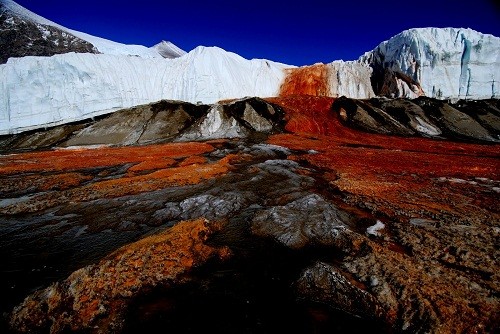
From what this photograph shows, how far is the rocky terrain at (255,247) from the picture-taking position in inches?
179

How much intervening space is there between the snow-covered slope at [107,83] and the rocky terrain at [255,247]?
2211 cm

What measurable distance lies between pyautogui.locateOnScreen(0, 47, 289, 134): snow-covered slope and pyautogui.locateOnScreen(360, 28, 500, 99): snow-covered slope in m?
20.4

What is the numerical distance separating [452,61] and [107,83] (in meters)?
47.6

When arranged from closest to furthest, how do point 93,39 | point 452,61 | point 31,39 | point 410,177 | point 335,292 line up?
point 335,292 < point 410,177 < point 452,61 < point 31,39 < point 93,39

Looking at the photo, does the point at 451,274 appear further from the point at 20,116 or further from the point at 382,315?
the point at 20,116

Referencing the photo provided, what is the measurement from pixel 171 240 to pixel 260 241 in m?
2.17

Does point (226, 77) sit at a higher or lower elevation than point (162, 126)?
higher

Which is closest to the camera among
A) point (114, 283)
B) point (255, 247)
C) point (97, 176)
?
point (114, 283)

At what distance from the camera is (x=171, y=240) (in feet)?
21.6

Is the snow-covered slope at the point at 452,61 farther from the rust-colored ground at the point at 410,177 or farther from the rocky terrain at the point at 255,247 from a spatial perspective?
the rocky terrain at the point at 255,247

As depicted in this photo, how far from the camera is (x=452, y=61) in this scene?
40.7 metres

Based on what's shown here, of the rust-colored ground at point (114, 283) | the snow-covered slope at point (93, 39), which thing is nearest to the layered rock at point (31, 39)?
the snow-covered slope at point (93, 39)

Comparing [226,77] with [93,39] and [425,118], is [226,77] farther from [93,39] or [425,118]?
[93,39]

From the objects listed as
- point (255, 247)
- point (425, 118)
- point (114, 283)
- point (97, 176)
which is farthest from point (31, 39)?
point (255, 247)
